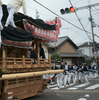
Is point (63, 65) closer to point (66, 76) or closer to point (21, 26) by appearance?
point (66, 76)

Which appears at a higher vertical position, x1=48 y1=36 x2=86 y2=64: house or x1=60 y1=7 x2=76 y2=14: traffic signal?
x1=60 y1=7 x2=76 y2=14: traffic signal

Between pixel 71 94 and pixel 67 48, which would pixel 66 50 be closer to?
pixel 67 48

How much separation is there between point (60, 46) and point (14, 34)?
21.1 meters

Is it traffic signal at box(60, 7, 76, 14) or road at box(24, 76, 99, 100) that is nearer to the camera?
road at box(24, 76, 99, 100)

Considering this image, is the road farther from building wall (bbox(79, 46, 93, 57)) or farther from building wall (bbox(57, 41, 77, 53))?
building wall (bbox(79, 46, 93, 57))

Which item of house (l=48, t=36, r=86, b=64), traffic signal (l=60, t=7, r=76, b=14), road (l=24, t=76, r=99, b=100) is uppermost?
traffic signal (l=60, t=7, r=76, b=14)

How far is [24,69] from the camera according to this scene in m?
6.20

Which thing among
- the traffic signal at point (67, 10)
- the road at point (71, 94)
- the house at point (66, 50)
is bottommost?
the road at point (71, 94)

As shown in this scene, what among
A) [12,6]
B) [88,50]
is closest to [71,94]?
[12,6]

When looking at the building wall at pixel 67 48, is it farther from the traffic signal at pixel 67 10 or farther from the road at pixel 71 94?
the road at pixel 71 94

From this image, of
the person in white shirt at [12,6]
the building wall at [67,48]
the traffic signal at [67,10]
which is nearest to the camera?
the person in white shirt at [12,6]

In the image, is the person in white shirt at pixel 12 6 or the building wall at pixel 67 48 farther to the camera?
the building wall at pixel 67 48

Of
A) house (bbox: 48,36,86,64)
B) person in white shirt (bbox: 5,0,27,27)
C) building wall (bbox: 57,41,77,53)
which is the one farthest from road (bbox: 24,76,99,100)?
building wall (bbox: 57,41,77,53)

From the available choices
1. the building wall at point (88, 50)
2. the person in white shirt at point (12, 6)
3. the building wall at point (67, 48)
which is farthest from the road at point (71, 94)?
the building wall at point (88, 50)
